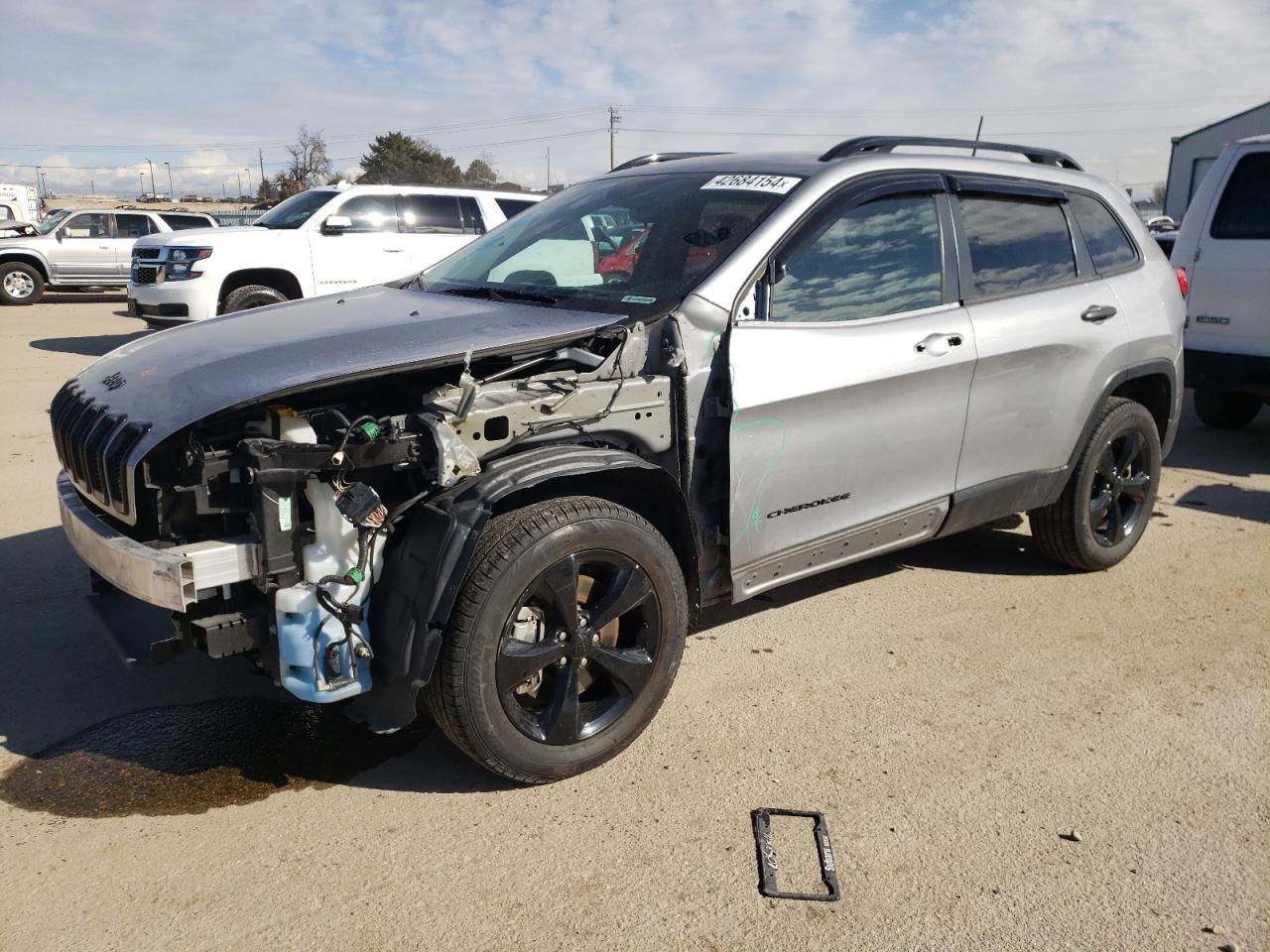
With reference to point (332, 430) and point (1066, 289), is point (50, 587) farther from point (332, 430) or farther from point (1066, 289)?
point (1066, 289)

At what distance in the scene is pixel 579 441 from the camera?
10.7 feet

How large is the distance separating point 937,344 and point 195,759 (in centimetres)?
299

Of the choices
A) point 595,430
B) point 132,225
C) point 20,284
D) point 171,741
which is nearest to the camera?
point 595,430

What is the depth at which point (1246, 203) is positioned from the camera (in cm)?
743

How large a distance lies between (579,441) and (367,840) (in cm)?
131

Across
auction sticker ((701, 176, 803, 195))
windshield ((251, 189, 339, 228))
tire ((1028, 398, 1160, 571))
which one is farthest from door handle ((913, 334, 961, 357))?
windshield ((251, 189, 339, 228))

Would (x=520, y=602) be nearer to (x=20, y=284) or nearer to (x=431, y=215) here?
(x=431, y=215)

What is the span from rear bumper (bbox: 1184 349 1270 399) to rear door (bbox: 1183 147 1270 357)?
5cm

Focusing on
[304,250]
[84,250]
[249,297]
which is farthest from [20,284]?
[304,250]

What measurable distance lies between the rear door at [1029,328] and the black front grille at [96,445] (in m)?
3.04

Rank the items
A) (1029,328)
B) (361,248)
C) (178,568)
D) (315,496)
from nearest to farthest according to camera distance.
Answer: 1. (178,568)
2. (315,496)
3. (1029,328)
4. (361,248)

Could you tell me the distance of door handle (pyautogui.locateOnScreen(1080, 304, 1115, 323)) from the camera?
461cm

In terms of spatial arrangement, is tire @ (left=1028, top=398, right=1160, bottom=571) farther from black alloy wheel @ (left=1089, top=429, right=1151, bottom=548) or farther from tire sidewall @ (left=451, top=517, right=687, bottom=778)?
tire sidewall @ (left=451, top=517, right=687, bottom=778)

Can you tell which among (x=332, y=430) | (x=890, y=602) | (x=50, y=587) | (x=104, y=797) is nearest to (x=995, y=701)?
(x=890, y=602)
